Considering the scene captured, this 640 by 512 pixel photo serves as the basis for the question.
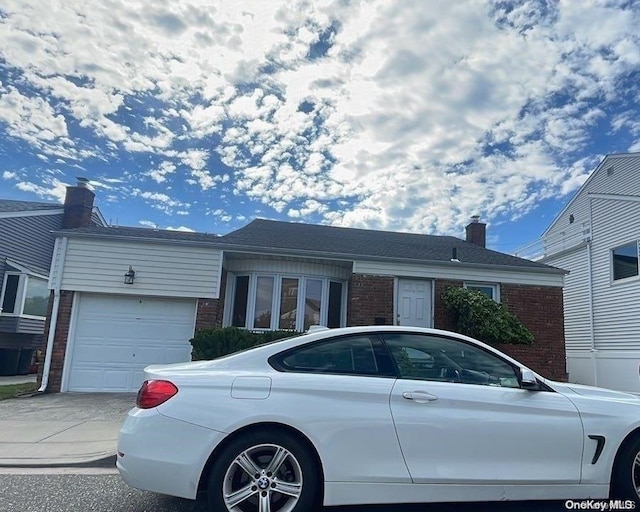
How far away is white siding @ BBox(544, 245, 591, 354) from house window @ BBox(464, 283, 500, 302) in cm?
635

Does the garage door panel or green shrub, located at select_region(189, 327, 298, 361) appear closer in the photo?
green shrub, located at select_region(189, 327, 298, 361)

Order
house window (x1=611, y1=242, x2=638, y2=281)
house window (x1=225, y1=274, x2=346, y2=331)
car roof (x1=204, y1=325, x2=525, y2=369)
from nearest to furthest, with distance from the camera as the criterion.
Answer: car roof (x1=204, y1=325, x2=525, y2=369)
house window (x1=225, y1=274, x2=346, y2=331)
house window (x1=611, y1=242, x2=638, y2=281)

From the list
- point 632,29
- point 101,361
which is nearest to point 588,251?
point 632,29

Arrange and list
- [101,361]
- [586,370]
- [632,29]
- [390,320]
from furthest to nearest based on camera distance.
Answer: [586,370]
[390,320]
[101,361]
[632,29]

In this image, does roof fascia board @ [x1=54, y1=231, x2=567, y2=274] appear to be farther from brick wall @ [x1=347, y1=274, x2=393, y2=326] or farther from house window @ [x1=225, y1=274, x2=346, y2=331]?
house window @ [x1=225, y1=274, x2=346, y2=331]

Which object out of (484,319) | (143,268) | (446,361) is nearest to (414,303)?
(484,319)

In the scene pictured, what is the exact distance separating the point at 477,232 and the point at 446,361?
1272 cm

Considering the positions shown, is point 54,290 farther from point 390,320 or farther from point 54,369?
point 390,320

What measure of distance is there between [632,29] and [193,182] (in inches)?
483

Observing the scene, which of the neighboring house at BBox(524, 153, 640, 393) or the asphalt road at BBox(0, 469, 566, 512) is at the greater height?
the neighboring house at BBox(524, 153, 640, 393)

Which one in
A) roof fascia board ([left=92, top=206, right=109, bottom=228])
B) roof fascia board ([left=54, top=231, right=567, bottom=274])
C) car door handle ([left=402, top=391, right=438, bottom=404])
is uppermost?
roof fascia board ([left=92, top=206, right=109, bottom=228])

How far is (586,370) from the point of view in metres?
14.5

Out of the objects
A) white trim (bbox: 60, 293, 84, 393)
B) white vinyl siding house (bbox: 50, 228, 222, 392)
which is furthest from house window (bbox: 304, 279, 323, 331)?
white trim (bbox: 60, 293, 84, 393)

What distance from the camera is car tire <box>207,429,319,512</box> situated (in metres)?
2.79
